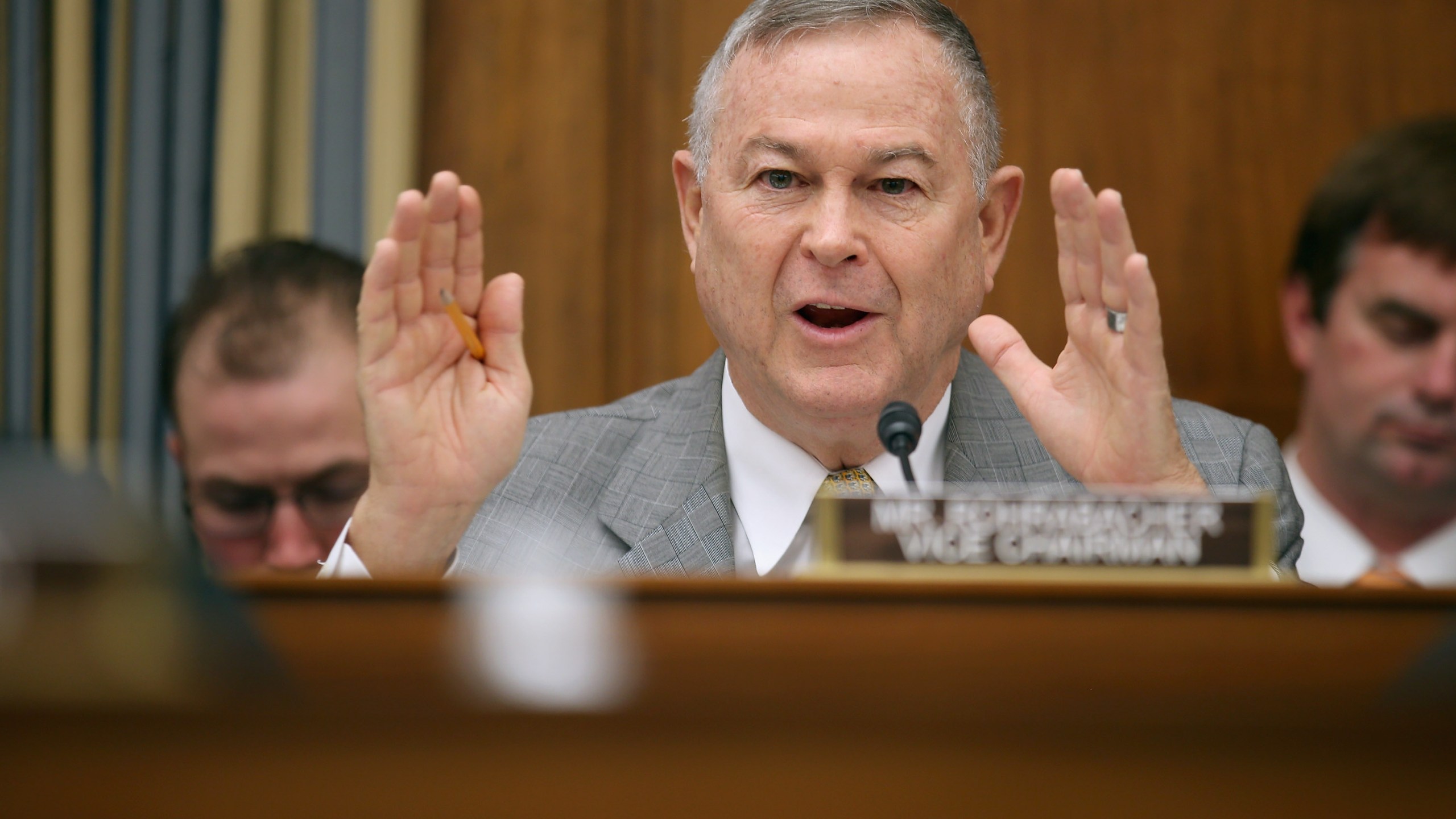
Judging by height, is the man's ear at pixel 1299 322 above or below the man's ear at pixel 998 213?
below

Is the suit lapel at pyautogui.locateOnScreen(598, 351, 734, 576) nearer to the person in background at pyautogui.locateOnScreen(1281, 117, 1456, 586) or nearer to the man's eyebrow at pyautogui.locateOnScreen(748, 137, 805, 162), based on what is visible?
the man's eyebrow at pyautogui.locateOnScreen(748, 137, 805, 162)

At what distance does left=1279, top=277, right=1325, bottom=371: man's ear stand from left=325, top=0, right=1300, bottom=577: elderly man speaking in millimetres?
711

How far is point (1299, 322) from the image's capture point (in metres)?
2.30

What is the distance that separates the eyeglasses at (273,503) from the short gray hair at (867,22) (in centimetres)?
69

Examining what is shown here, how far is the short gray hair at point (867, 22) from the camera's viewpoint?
1.55m

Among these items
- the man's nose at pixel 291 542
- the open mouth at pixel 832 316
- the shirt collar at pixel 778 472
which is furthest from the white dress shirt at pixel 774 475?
the man's nose at pixel 291 542

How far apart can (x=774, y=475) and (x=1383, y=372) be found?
1146mm

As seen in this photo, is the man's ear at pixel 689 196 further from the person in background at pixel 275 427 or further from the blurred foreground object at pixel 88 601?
the blurred foreground object at pixel 88 601

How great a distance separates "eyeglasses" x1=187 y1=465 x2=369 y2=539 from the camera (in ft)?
6.01

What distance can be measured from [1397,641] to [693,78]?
1.99m

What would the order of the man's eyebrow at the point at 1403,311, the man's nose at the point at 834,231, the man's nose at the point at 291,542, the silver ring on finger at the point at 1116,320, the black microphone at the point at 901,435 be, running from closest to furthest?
the black microphone at the point at 901,435 → the silver ring on finger at the point at 1116,320 → the man's nose at the point at 834,231 → the man's nose at the point at 291,542 → the man's eyebrow at the point at 1403,311

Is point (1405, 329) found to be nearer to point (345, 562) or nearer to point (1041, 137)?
point (1041, 137)

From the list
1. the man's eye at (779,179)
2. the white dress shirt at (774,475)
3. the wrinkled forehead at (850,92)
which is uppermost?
the wrinkled forehead at (850,92)

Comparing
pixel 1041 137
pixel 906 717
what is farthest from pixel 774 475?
pixel 1041 137
